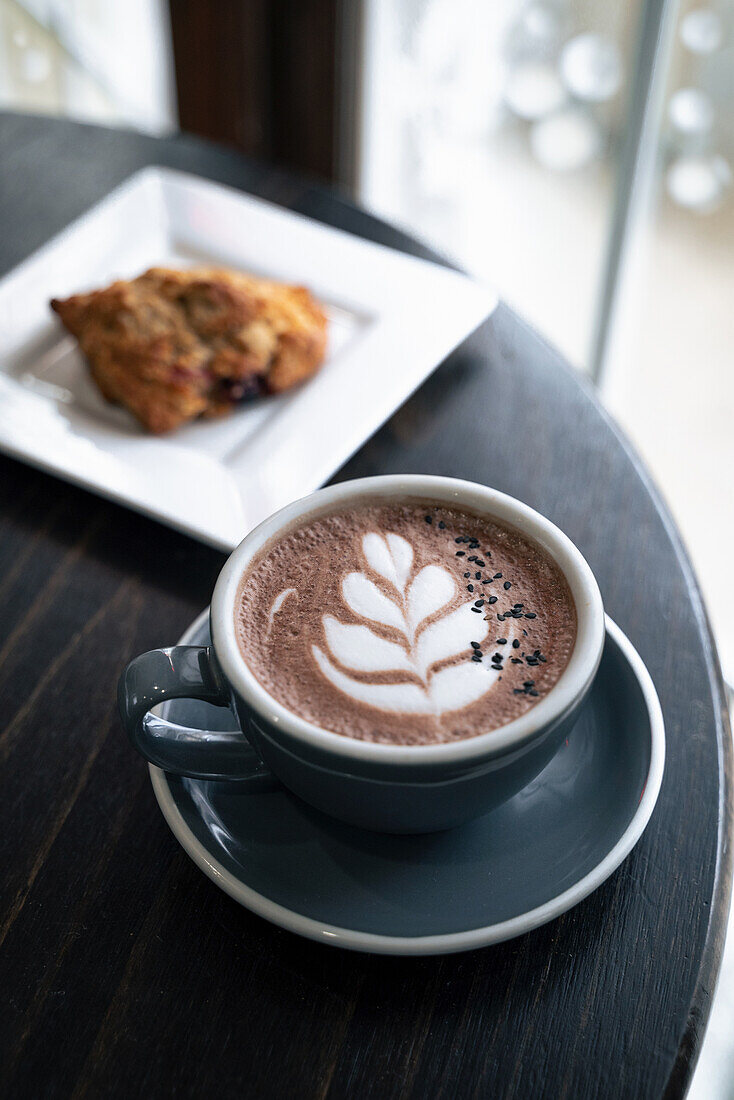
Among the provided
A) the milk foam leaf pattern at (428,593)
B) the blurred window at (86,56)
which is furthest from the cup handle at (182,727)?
the blurred window at (86,56)

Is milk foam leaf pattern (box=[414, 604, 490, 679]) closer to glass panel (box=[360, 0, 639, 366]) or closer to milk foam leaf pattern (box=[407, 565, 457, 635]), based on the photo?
milk foam leaf pattern (box=[407, 565, 457, 635])

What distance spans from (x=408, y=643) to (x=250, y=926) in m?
0.17

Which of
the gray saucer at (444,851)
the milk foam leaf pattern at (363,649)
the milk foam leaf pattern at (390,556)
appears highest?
the milk foam leaf pattern at (390,556)

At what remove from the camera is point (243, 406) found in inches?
34.9

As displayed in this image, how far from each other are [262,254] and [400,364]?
0.21 meters

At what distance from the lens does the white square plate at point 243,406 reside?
774 millimetres

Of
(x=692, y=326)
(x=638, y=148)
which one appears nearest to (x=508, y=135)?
(x=638, y=148)

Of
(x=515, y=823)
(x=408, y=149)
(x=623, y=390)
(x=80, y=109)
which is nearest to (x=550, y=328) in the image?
(x=623, y=390)

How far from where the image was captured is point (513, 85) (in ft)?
5.30

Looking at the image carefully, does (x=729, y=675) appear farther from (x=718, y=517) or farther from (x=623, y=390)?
(x=623, y=390)

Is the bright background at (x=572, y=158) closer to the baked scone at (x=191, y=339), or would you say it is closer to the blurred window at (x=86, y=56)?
the blurred window at (x=86, y=56)

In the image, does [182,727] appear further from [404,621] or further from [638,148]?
[638,148]

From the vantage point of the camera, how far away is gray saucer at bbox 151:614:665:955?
1.64 ft

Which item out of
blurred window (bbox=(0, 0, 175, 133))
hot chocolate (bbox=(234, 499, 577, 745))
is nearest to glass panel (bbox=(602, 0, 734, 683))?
blurred window (bbox=(0, 0, 175, 133))
